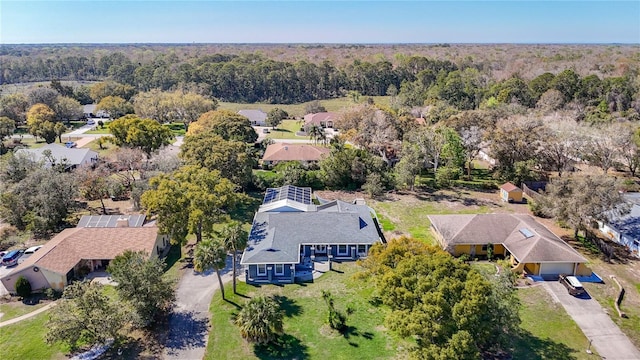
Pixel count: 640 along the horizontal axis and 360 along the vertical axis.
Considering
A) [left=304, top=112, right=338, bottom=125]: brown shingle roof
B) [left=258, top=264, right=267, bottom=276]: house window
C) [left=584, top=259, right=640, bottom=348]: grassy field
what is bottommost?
[left=584, top=259, right=640, bottom=348]: grassy field

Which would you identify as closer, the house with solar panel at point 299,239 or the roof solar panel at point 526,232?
the house with solar panel at point 299,239

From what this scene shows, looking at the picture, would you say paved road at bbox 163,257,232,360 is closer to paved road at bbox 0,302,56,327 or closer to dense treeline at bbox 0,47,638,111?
paved road at bbox 0,302,56,327

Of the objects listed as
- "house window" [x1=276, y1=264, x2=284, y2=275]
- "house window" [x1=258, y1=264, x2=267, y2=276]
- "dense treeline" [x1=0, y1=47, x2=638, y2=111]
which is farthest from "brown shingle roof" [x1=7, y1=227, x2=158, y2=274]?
"dense treeline" [x1=0, y1=47, x2=638, y2=111]

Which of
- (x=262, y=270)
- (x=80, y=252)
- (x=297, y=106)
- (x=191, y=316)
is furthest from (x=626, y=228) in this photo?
(x=297, y=106)

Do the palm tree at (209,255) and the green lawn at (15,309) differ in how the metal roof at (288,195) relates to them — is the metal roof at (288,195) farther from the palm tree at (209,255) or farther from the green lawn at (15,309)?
the green lawn at (15,309)

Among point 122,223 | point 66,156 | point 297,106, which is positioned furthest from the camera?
point 297,106

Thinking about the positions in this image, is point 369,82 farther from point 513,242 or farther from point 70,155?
point 513,242

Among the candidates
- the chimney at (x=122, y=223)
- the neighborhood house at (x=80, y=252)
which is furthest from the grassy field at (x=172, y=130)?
the neighborhood house at (x=80, y=252)
